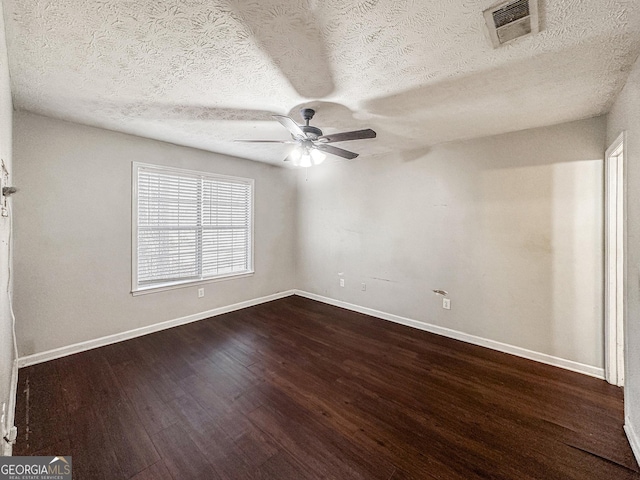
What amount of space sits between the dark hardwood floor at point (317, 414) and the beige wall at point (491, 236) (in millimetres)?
427

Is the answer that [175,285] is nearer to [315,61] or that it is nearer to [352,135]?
[352,135]

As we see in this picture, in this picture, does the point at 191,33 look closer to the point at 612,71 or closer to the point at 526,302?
the point at 612,71

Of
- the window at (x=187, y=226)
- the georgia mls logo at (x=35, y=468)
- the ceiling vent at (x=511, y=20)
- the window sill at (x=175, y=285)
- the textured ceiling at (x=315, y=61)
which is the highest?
the textured ceiling at (x=315, y=61)

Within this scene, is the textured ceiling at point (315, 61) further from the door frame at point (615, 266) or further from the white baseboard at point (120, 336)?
the white baseboard at point (120, 336)

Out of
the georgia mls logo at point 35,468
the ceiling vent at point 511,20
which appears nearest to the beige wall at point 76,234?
the georgia mls logo at point 35,468

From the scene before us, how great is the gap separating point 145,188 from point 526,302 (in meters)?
4.52

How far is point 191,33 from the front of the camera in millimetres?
1432

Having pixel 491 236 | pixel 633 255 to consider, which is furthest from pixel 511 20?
pixel 491 236

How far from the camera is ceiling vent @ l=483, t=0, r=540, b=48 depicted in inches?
48.0

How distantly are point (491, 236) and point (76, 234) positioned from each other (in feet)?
14.7

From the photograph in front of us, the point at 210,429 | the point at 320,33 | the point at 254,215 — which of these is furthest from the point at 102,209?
the point at 320,33

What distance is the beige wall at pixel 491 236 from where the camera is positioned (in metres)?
2.47

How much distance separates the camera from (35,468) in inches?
51.5

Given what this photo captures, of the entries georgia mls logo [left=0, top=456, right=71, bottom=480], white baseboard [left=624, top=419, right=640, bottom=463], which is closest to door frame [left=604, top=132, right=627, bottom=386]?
white baseboard [left=624, top=419, right=640, bottom=463]
